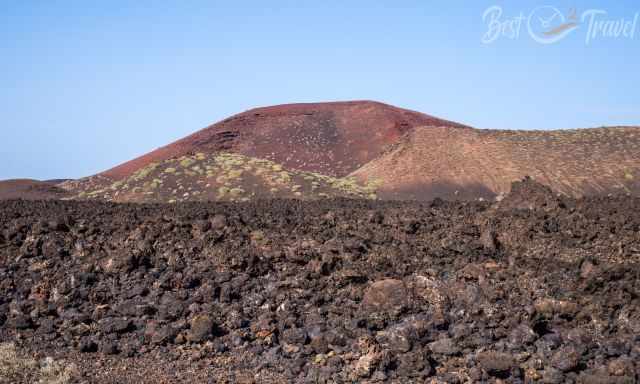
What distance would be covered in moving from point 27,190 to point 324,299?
25201 mm

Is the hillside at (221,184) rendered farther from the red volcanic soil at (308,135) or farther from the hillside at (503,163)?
the red volcanic soil at (308,135)

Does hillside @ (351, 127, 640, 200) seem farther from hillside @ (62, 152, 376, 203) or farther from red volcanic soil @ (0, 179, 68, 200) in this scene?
red volcanic soil @ (0, 179, 68, 200)

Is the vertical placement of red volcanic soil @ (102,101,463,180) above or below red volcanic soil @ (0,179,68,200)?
above

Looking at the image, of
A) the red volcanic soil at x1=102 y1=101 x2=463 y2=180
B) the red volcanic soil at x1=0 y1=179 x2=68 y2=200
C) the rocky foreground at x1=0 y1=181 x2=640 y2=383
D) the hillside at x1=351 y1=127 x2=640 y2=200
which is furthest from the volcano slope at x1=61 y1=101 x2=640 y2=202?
the rocky foreground at x1=0 y1=181 x2=640 y2=383

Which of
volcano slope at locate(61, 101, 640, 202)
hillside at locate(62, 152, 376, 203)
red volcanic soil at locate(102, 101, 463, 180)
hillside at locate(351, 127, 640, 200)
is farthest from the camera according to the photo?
red volcanic soil at locate(102, 101, 463, 180)

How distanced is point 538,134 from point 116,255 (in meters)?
21.2

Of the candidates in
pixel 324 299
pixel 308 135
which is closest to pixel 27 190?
pixel 308 135

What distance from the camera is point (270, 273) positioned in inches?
374

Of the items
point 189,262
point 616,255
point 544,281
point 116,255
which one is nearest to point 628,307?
point 544,281

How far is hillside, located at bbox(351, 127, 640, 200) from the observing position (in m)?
23.8

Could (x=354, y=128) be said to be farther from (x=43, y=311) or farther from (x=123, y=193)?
(x=43, y=311)

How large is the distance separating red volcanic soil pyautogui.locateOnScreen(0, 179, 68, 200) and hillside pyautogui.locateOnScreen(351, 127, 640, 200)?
1260cm

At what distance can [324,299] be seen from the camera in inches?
337

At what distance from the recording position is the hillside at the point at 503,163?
2375 centimetres
